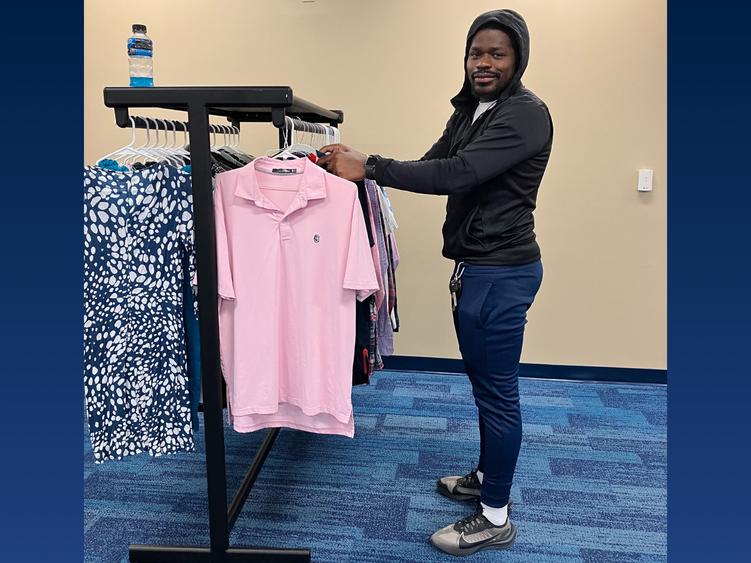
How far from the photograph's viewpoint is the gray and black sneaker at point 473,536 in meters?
1.87

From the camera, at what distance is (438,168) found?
169 centimetres

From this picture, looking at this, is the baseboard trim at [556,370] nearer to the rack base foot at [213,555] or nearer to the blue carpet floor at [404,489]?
the blue carpet floor at [404,489]

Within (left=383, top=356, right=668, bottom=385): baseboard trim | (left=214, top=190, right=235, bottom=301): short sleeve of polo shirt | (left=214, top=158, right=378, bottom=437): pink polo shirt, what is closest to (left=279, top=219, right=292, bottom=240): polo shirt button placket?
(left=214, top=158, right=378, bottom=437): pink polo shirt

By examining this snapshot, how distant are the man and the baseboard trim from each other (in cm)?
158

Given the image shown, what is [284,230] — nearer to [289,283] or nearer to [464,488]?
[289,283]

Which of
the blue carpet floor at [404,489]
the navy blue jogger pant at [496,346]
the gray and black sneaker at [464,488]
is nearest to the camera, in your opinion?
the navy blue jogger pant at [496,346]

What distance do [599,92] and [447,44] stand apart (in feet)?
2.80

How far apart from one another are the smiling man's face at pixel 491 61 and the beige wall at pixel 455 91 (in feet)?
5.17

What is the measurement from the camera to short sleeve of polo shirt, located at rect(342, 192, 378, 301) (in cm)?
173

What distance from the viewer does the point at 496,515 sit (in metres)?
1.90

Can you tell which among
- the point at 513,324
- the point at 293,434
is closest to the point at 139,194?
the point at 513,324

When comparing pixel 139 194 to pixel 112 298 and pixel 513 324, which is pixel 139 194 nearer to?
pixel 112 298

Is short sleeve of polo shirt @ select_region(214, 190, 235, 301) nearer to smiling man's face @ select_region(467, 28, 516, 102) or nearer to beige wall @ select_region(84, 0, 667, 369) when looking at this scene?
smiling man's face @ select_region(467, 28, 516, 102)

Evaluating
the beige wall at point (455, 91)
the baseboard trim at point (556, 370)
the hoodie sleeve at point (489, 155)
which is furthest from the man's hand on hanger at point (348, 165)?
the baseboard trim at point (556, 370)
